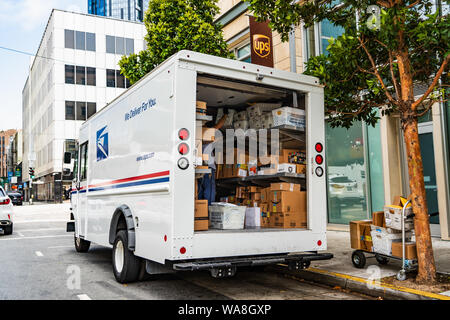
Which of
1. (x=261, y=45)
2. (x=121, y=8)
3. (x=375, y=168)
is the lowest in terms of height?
(x=375, y=168)

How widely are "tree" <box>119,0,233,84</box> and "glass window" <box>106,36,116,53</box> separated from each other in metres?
34.9

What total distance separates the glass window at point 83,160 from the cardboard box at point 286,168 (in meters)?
4.29

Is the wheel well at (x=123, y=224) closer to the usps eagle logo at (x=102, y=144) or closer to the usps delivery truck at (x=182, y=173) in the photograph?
the usps delivery truck at (x=182, y=173)

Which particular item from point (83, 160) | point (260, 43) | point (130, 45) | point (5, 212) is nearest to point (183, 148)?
point (83, 160)

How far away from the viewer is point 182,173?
5047 mm

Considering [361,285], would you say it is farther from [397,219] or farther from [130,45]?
[130,45]

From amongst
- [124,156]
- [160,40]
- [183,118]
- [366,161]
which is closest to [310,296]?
[183,118]

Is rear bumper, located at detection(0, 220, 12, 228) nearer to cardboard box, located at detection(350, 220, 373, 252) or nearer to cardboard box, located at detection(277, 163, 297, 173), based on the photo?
cardboard box, located at detection(277, 163, 297, 173)

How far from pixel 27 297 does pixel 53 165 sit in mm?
41410

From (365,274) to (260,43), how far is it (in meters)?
7.19

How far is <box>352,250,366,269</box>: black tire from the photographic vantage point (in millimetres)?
6818

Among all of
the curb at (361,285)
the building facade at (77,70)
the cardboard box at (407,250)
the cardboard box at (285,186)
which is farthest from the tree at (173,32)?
the building facade at (77,70)

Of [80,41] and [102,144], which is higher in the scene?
[80,41]

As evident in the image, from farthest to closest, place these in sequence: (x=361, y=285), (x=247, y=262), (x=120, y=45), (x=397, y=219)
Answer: (x=120, y=45), (x=397, y=219), (x=361, y=285), (x=247, y=262)
